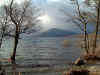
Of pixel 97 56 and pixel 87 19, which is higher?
pixel 87 19

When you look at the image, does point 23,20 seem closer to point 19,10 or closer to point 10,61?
point 19,10

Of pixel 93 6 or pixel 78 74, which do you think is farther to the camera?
pixel 93 6

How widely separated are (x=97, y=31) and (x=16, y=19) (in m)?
16.2

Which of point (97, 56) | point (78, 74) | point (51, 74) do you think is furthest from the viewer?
point (97, 56)

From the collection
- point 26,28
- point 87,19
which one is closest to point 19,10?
point 26,28

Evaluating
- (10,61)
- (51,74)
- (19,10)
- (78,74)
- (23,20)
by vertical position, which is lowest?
(10,61)

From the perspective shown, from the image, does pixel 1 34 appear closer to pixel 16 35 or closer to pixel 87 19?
pixel 16 35

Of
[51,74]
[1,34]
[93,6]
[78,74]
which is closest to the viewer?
[78,74]

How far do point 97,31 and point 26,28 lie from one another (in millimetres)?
14255

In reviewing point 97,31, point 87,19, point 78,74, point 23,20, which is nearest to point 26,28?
point 23,20

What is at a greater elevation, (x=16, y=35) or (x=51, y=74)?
(x=16, y=35)

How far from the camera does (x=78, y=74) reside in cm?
1451

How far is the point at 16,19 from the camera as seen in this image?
30.2 meters

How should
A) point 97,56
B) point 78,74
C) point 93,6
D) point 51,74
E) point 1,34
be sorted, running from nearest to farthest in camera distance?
point 78,74
point 51,74
point 1,34
point 97,56
point 93,6
